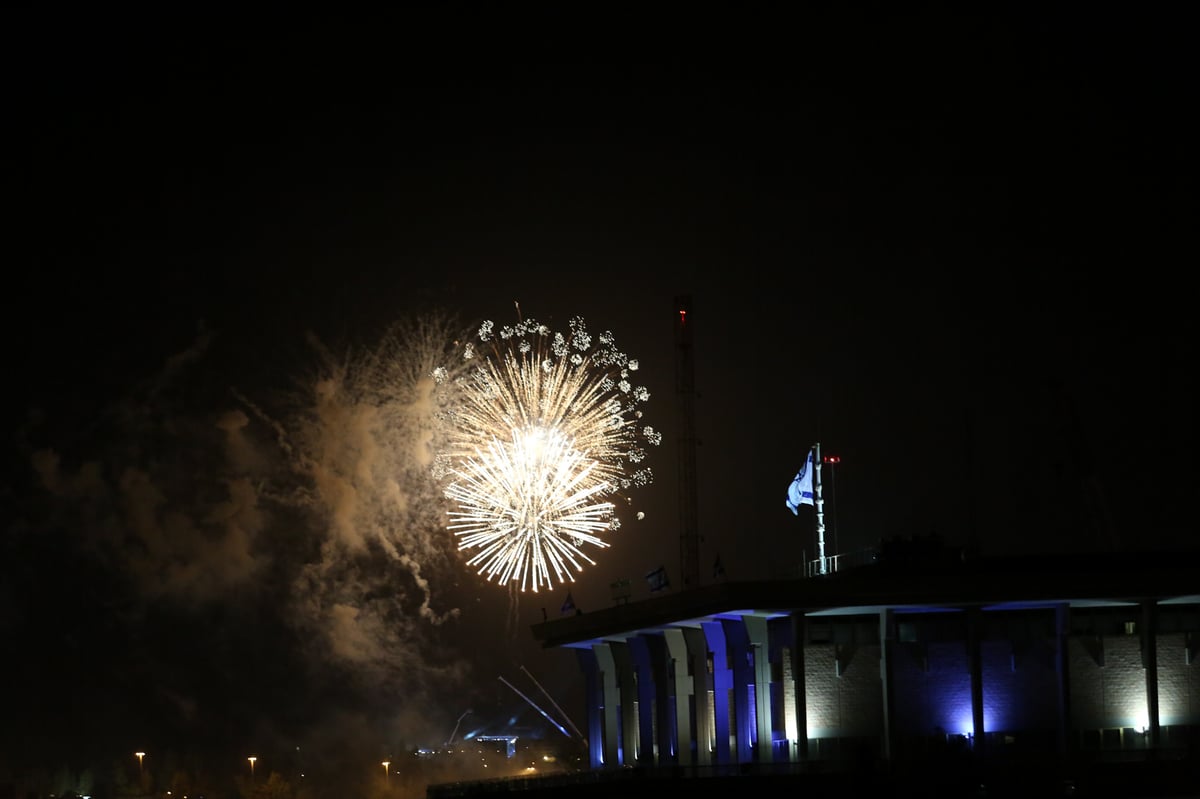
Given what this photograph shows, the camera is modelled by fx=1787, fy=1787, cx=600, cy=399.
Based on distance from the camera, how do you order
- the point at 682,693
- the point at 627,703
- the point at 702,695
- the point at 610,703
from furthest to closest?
1. the point at 610,703
2. the point at 627,703
3. the point at 682,693
4. the point at 702,695

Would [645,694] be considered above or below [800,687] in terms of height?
below

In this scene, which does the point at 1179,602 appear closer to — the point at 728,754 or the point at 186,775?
the point at 728,754

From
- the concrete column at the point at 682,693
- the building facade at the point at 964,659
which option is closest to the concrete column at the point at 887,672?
the building facade at the point at 964,659

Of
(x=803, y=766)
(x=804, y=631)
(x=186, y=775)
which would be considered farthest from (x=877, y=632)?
(x=186, y=775)

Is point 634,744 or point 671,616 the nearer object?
point 671,616

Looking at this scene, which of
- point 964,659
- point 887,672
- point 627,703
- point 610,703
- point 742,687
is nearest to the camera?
point 887,672

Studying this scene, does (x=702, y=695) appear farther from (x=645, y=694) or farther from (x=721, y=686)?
(x=645, y=694)

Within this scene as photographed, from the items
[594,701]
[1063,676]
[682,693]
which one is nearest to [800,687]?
[1063,676]

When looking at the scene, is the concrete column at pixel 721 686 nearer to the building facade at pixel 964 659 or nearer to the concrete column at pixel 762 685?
the building facade at pixel 964 659

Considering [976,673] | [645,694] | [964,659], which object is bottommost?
[645,694]

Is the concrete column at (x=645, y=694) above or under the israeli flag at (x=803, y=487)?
under

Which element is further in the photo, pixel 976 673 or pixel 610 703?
pixel 610 703
